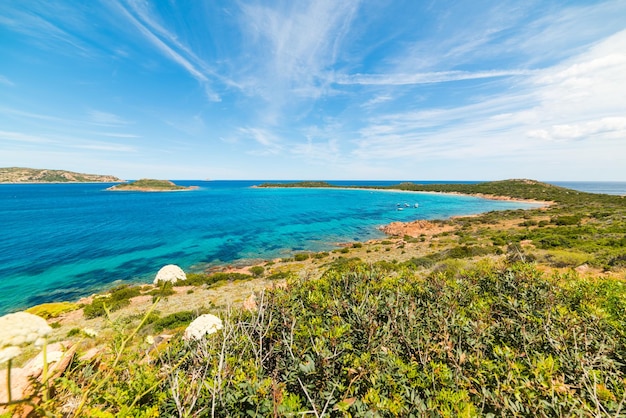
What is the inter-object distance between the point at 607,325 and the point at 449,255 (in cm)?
2309

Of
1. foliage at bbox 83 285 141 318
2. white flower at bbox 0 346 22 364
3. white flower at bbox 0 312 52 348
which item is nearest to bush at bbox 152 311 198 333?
foliage at bbox 83 285 141 318

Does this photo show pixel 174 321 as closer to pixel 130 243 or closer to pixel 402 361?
pixel 402 361

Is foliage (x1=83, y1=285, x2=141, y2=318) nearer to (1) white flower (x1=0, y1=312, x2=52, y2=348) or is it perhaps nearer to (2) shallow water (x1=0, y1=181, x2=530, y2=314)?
(2) shallow water (x1=0, y1=181, x2=530, y2=314)

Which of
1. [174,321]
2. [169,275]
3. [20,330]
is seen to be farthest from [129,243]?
[20,330]

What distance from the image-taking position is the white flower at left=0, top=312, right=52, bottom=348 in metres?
1.77

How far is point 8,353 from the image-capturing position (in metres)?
1.69

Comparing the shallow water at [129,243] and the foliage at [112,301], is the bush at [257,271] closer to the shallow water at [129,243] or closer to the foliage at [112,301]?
the shallow water at [129,243]

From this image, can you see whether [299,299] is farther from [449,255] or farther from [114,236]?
[114,236]

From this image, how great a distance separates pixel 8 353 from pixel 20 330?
8.8 inches

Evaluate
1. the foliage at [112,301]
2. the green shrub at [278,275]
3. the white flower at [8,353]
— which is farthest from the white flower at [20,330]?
the green shrub at [278,275]

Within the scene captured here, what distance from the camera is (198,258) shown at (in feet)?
112

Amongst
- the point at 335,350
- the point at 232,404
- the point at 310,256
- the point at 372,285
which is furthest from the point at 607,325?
the point at 310,256

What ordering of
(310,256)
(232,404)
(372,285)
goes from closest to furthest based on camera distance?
1. (232,404)
2. (372,285)
3. (310,256)

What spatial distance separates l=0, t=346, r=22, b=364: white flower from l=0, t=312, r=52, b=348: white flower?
35 millimetres
